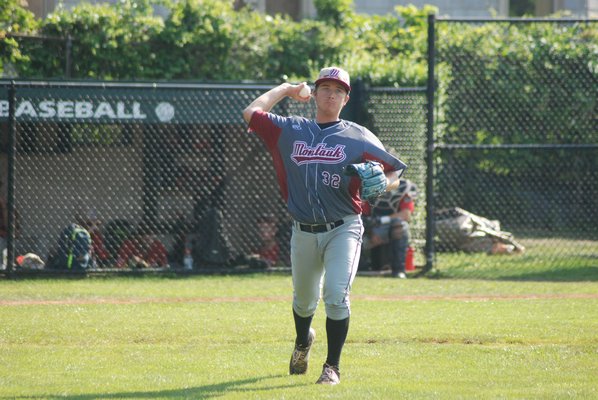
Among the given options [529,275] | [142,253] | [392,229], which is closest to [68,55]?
[142,253]

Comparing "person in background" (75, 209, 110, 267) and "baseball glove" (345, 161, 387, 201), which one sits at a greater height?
"baseball glove" (345, 161, 387, 201)

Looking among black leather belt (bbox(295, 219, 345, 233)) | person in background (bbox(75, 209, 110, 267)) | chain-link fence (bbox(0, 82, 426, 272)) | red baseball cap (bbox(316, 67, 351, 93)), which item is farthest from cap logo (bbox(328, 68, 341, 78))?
person in background (bbox(75, 209, 110, 267))

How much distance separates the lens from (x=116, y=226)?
13297 mm

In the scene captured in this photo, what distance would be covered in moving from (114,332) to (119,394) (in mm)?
2526

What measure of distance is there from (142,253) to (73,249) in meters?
0.97

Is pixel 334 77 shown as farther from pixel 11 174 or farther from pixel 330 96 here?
pixel 11 174

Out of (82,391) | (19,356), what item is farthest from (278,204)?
(82,391)

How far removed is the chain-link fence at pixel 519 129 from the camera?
14.3 m

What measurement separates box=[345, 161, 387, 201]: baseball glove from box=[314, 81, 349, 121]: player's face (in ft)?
1.59

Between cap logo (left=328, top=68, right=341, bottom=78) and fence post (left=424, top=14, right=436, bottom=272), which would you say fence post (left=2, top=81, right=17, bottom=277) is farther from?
cap logo (left=328, top=68, right=341, bottom=78)

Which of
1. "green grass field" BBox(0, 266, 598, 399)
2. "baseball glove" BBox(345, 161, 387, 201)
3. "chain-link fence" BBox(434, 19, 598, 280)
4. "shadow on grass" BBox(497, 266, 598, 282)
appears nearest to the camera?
"green grass field" BBox(0, 266, 598, 399)

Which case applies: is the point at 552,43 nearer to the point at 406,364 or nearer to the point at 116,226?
the point at 116,226

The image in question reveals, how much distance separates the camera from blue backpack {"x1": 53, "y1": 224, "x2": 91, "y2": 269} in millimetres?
12562

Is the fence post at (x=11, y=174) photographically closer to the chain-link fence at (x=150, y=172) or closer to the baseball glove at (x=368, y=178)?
the chain-link fence at (x=150, y=172)
